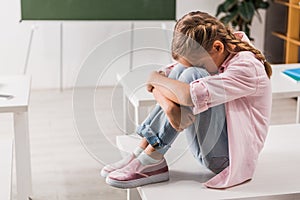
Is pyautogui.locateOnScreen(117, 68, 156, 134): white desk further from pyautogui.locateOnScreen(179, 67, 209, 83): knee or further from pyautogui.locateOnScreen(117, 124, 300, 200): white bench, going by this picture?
pyautogui.locateOnScreen(179, 67, 209, 83): knee

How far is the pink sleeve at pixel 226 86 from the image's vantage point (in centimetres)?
159

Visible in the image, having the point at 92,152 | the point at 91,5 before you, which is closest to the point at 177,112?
the point at 92,152

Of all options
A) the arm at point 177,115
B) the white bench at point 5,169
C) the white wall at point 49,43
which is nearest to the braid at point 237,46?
the arm at point 177,115

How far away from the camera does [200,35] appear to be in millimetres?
1645

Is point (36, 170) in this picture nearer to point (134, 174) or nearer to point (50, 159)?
point (50, 159)

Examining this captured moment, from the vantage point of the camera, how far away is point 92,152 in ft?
6.04

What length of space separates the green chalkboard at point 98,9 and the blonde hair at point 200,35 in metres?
2.67

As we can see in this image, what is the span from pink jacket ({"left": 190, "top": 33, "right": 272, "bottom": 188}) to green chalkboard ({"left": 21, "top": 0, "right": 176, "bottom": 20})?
106 inches

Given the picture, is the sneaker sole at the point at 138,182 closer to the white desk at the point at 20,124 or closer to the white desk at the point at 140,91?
the white desk at the point at 140,91

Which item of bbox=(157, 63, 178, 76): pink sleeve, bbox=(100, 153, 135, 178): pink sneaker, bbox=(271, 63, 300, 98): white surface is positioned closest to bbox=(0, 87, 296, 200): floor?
bbox=(100, 153, 135, 178): pink sneaker

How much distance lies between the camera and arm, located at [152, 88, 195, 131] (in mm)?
1638

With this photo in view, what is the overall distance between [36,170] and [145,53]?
120 cm

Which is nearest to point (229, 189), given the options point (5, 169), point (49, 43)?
point (5, 169)

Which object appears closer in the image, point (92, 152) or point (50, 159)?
point (92, 152)
